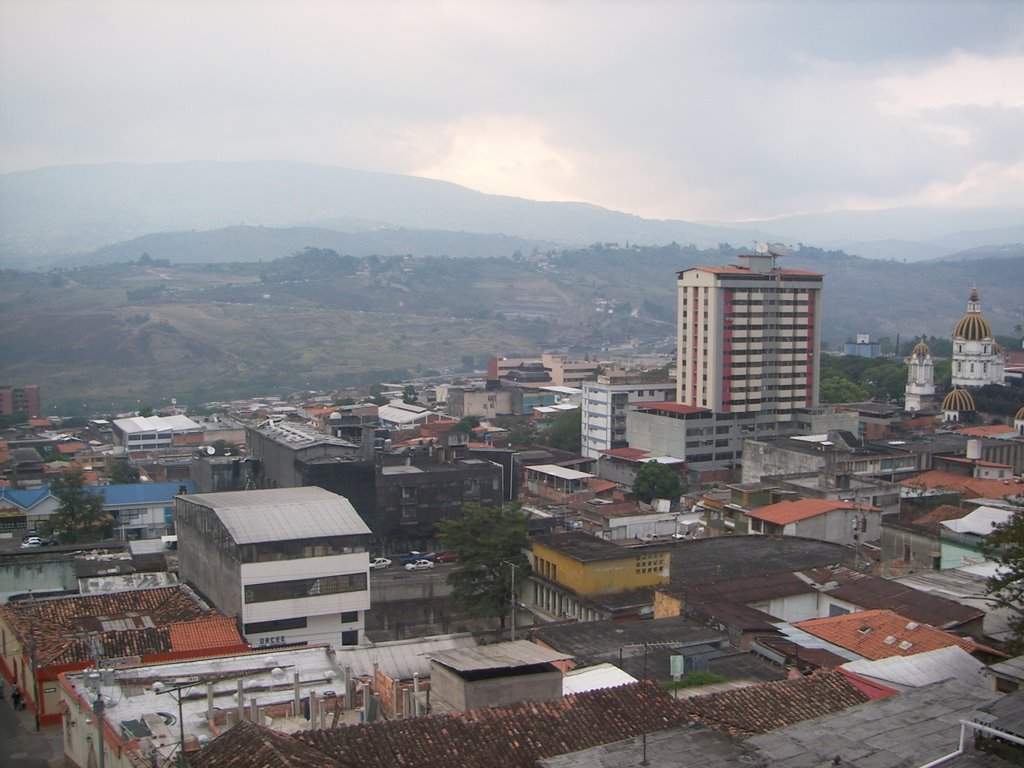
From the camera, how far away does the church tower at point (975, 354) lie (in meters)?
46.0

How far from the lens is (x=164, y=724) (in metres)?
10.4

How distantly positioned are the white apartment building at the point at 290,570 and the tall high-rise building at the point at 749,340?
21349mm

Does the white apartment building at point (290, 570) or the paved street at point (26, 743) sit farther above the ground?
the white apartment building at point (290, 570)

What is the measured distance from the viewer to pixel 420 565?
2188 centimetres

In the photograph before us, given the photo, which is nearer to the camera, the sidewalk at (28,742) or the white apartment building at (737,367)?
the sidewalk at (28,742)

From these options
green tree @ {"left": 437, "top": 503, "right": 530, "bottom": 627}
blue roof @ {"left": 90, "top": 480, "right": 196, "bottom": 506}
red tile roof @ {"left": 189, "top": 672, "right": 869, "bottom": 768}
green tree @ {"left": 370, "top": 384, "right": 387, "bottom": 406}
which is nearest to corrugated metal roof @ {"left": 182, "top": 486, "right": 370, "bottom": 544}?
green tree @ {"left": 437, "top": 503, "right": 530, "bottom": 627}

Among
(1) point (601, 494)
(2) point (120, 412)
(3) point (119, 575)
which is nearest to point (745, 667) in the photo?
(3) point (119, 575)

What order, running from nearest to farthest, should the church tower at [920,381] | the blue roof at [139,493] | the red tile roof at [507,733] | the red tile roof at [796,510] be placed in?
the red tile roof at [507,733], the red tile roof at [796,510], the blue roof at [139,493], the church tower at [920,381]

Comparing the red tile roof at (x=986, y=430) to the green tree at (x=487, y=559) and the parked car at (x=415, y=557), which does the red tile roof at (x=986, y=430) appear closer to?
the parked car at (x=415, y=557)

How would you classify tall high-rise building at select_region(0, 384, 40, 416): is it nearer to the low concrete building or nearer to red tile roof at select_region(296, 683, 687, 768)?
the low concrete building

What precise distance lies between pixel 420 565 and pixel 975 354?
33109 millimetres

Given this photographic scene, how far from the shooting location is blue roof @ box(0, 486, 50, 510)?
89.7 ft

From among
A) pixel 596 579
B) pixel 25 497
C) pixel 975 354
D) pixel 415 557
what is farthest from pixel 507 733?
pixel 975 354

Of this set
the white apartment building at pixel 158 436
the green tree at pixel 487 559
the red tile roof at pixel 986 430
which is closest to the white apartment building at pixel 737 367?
the red tile roof at pixel 986 430
